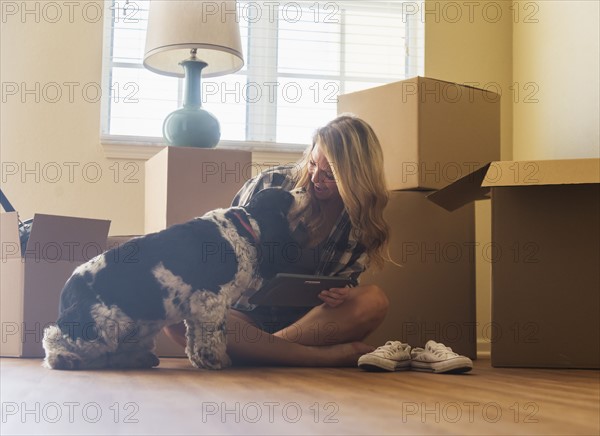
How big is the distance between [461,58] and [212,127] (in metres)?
1.33

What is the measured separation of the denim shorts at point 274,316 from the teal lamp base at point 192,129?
648mm

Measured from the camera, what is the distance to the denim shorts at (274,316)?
2.32 m

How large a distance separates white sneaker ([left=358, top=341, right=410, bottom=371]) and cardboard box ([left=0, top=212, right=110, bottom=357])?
88cm

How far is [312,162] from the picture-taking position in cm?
230

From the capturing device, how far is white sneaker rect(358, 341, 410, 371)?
2.10 metres

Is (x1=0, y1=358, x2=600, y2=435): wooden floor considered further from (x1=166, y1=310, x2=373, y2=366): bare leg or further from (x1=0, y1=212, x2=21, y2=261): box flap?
(x1=0, y1=212, x2=21, y2=261): box flap

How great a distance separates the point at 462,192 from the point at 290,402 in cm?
122

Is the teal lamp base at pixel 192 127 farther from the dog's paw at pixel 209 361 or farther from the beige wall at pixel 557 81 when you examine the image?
the beige wall at pixel 557 81

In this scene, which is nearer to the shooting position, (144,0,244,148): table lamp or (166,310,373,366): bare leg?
(166,310,373,366): bare leg

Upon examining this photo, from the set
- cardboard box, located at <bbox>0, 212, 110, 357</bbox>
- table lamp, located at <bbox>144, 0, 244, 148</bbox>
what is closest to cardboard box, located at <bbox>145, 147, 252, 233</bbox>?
table lamp, located at <bbox>144, 0, 244, 148</bbox>

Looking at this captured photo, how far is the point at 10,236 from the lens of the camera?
2.32 metres

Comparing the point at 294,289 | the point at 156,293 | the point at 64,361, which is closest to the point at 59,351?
the point at 64,361

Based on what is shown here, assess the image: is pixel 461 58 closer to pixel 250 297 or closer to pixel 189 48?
pixel 189 48

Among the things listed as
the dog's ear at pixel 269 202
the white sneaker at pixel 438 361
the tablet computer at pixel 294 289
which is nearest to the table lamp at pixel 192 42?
the dog's ear at pixel 269 202
